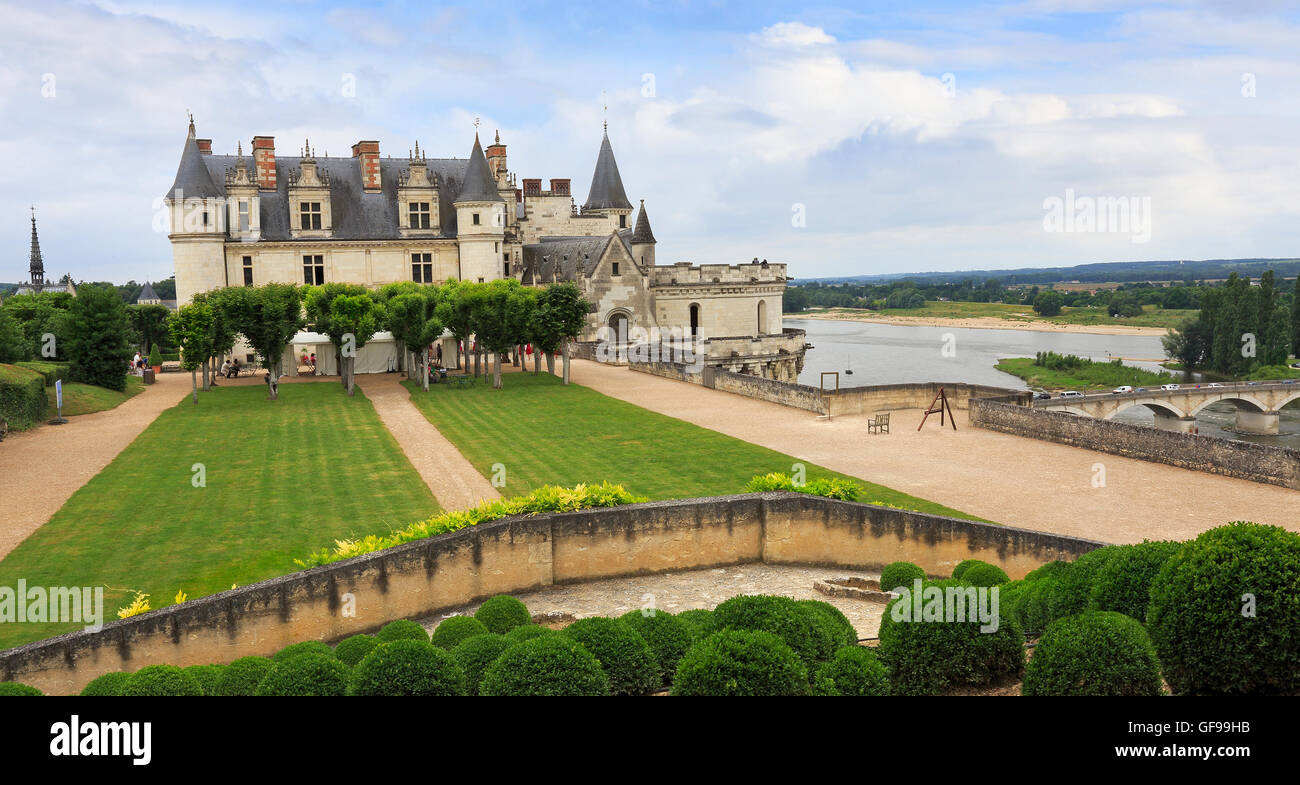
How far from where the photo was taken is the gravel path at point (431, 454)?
77.2 feet

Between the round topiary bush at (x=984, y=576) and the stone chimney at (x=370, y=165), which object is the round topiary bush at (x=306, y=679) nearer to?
the round topiary bush at (x=984, y=576)

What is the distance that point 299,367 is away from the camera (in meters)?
49.4

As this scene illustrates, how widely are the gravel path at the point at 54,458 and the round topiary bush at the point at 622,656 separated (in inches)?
591

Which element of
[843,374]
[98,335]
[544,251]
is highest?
[544,251]

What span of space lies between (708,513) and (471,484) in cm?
890

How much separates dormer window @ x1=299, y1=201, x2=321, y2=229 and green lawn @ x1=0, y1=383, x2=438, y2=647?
22.3m

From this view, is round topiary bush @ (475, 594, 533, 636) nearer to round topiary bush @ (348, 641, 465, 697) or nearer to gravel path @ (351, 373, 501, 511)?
round topiary bush @ (348, 641, 465, 697)

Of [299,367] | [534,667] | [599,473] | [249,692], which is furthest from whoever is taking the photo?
[299,367]

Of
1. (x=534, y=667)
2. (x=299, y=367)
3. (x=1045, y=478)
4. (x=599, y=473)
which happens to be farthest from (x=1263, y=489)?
(x=299, y=367)

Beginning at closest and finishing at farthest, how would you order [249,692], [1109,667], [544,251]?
[1109,667]
[249,692]
[544,251]

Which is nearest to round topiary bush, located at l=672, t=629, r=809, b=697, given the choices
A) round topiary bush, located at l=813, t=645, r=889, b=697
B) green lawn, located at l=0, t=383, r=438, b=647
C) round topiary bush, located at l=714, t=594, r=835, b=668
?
round topiary bush, located at l=813, t=645, r=889, b=697

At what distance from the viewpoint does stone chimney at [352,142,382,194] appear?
56312 millimetres

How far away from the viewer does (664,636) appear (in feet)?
33.9
